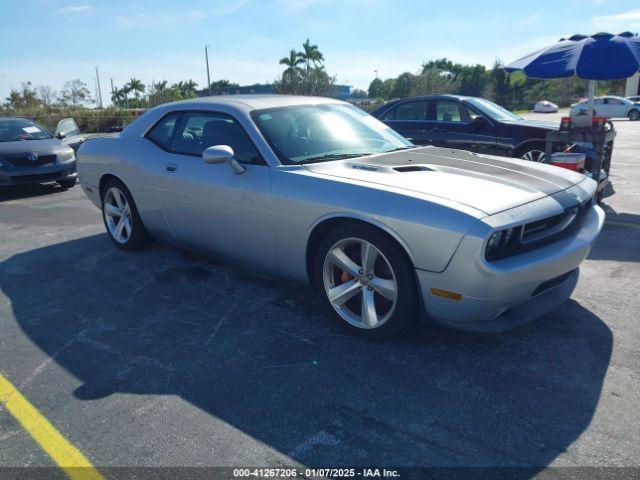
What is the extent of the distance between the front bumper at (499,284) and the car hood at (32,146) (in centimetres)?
850

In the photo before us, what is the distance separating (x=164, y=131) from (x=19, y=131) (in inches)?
261

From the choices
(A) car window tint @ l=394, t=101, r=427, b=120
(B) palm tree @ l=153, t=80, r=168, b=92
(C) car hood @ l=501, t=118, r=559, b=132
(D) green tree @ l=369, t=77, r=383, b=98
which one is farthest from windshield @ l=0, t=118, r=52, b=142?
(D) green tree @ l=369, t=77, r=383, b=98

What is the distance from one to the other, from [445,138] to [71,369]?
7.21 meters

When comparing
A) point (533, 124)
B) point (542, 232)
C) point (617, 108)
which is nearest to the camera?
point (542, 232)

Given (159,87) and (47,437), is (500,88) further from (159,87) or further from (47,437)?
(47,437)

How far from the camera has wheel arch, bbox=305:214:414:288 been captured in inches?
119

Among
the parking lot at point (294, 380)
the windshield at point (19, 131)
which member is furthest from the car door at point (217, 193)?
the windshield at point (19, 131)

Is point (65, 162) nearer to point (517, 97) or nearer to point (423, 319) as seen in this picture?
point (423, 319)

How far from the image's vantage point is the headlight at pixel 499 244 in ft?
9.04

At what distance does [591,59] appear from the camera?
684 cm

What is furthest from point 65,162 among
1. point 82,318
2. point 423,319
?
point 423,319

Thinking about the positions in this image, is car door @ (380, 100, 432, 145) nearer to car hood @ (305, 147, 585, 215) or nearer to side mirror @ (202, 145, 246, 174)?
car hood @ (305, 147, 585, 215)

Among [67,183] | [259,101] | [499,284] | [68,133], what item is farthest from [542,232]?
[68,133]

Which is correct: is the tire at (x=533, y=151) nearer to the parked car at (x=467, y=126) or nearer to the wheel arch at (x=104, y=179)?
the parked car at (x=467, y=126)
